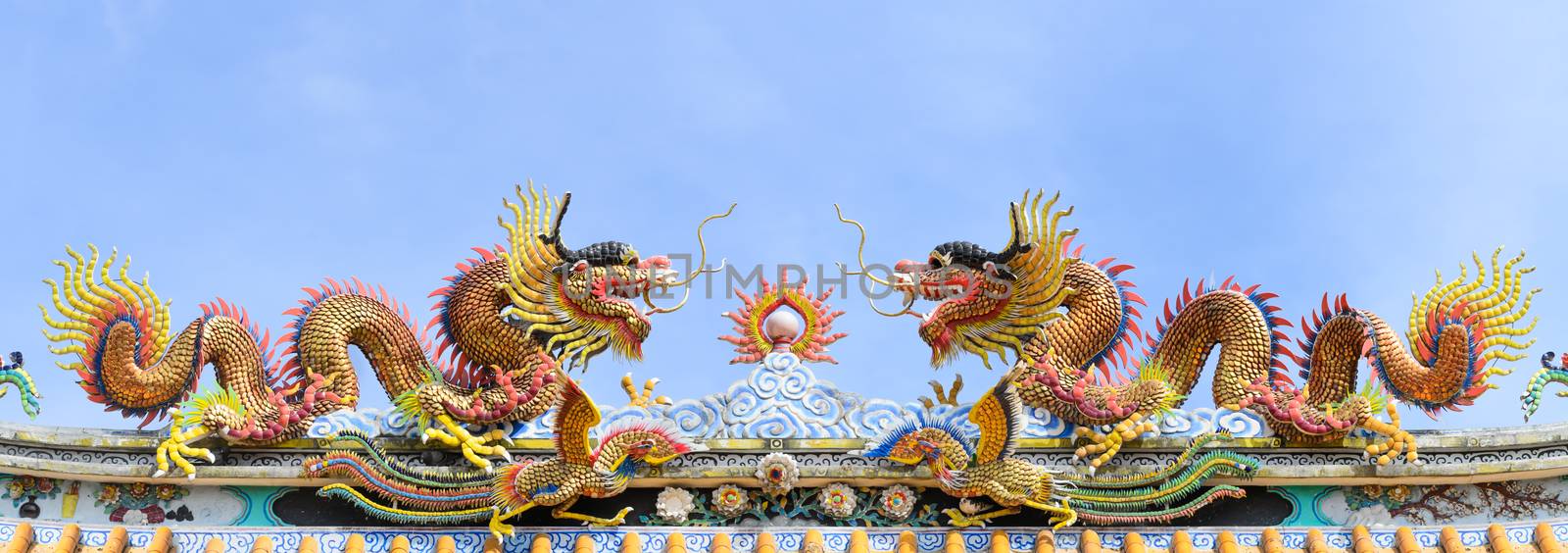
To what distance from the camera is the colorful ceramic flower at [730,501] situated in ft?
40.5

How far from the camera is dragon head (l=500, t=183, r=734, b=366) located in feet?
42.6

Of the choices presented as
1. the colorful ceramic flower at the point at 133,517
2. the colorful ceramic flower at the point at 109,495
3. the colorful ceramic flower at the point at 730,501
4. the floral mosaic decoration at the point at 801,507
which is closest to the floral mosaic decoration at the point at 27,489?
the colorful ceramic flower at the point at 109,495

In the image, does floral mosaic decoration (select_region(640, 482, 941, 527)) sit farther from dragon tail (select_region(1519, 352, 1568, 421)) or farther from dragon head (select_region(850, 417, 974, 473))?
dragon tail (select_region(1519, 352, 1568, 421))

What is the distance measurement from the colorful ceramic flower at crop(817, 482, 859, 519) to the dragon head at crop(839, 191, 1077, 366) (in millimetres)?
1125

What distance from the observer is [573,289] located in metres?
13.0

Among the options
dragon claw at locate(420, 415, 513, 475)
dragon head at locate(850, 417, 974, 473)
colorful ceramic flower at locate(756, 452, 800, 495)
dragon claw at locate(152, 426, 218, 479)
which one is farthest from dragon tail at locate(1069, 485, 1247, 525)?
dragon claw at locate(152, 426, 218, 479)

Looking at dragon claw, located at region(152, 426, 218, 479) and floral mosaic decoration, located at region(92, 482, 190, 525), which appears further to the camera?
floral mosaic decoration, located at region(92, 482, 190, 525)

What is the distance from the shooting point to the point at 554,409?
12.7 meters

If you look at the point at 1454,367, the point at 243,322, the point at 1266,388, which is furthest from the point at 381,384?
the point at 1454,367

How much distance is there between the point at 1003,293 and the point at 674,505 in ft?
7.61

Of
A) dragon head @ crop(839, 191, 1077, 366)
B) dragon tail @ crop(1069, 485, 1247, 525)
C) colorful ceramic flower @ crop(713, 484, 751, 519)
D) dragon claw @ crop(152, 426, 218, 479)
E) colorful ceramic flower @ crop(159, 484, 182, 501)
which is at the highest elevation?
dragon head @ crop(839, 191, 1077, 366)

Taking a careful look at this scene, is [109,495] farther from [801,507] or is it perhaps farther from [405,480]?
[801,507]

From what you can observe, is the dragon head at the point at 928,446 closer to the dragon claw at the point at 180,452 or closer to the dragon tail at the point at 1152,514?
the dragon tail at the point at 1152,514

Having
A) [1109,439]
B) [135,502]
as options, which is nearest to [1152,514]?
[1109,439]
